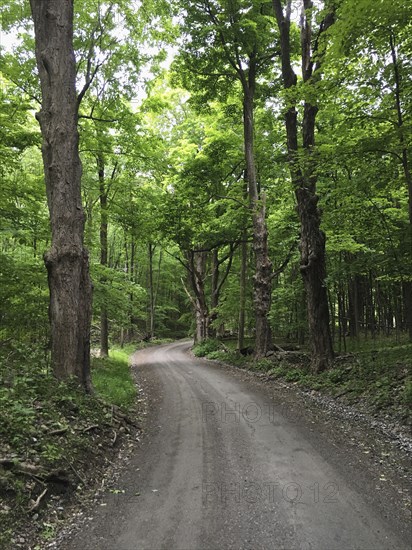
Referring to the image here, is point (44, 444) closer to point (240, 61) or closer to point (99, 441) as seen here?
point (99, 441)

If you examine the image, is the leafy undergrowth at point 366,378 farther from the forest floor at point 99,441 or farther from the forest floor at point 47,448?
the forest floor at point 47,448

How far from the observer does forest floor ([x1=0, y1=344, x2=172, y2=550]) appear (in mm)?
3680

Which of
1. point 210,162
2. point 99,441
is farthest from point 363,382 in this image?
point 210,162

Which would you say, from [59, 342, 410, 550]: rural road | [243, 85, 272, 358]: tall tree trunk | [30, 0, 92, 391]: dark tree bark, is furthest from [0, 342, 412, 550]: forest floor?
[243, 85, 272, 358]: tall tree trunk

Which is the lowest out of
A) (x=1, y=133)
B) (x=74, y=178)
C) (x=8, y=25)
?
(x=74, y=178)

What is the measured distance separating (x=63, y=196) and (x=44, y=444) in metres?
4.42

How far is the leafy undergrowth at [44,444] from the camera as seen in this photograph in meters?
3.70

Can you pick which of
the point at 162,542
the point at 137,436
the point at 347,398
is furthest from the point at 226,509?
the point at 347,398

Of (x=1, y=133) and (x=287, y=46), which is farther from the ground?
(x=287, y=46)

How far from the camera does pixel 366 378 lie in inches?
345

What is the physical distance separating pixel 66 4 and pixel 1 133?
3862 mm

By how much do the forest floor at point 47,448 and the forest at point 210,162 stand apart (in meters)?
0.08

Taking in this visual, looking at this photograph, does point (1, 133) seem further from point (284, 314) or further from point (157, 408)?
point (284, 314)

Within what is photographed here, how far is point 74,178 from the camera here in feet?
23.9
